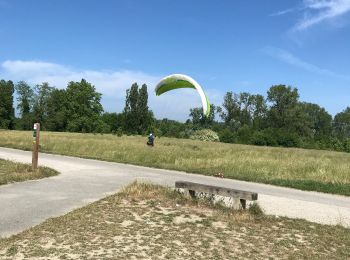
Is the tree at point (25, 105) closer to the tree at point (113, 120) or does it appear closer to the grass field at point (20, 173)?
the tree at point (113, 120)

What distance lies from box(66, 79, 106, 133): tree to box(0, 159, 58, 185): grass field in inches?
3220

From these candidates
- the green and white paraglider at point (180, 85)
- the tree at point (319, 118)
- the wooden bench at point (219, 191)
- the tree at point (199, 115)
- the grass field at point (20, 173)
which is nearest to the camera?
the wooden bench at point (219, 191)

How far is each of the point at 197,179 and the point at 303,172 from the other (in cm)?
581

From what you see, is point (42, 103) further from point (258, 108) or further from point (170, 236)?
point (170, 236)

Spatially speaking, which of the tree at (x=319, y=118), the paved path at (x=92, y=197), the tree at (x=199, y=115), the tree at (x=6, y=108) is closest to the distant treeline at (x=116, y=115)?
the tree at (x=6, y=108)

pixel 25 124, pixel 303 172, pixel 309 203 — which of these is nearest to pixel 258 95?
pixel 25 124

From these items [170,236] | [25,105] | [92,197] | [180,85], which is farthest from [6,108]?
[170,236]

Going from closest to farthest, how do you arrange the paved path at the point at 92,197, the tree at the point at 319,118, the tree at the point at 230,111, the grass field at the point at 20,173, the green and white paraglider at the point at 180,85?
the paved path at the point at 92,197 → the green and white paraglider at the point at 180,85 → the grass field at the point at 20,173 → the tree at the point at 230,111 → the tree at the point at 319,118

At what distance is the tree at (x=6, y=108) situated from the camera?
10488cm

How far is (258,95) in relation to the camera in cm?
11888

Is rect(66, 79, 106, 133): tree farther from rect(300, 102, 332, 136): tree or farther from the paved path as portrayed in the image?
the paved path

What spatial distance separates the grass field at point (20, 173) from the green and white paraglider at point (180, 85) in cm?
476

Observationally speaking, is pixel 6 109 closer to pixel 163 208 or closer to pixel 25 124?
pixel 25 124

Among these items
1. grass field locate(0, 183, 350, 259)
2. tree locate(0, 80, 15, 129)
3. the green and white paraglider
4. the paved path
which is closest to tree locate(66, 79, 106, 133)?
tree locate(0, 80, 15, 129)
